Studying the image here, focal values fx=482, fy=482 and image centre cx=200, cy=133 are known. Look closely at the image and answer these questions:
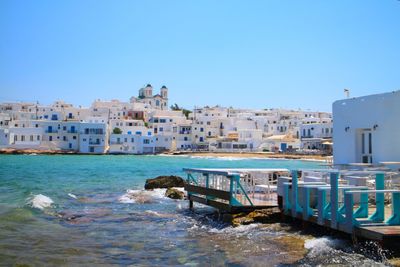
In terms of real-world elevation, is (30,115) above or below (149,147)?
above

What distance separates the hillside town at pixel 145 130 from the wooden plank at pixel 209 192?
73.4 metres

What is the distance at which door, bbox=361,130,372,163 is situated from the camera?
19672 millimetres

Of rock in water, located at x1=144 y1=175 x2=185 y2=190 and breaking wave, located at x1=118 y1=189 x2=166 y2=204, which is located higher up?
rock in water, located at x1=144 y1=175 x2=185 y2=190

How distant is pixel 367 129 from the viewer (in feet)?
64.9

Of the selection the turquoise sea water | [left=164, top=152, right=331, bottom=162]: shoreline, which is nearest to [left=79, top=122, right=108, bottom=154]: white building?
[left=164, top=152, right=331, bottom=162]: shoreline

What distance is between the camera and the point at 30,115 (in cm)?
11600

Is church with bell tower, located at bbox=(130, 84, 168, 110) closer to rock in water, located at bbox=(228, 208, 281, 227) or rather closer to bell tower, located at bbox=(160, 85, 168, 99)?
bell tower, located at bbox=(160, 85, 168, 99)

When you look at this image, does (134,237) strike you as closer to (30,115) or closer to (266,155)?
(266,155)

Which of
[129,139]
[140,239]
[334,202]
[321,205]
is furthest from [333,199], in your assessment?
[129,139]

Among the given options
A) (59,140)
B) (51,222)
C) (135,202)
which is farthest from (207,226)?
(59,140)

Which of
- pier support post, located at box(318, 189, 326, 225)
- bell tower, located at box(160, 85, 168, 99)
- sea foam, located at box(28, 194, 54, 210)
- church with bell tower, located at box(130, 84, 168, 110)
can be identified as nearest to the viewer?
pier support post, located at box(318, 189, 326, 225)

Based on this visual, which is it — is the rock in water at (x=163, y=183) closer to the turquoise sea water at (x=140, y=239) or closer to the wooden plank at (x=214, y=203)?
the turquoise sea water at (x=140, y=239)

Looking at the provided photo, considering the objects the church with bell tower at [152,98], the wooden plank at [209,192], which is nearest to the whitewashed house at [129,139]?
the church with bell tower at [152,98]

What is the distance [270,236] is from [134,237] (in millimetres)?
3897
